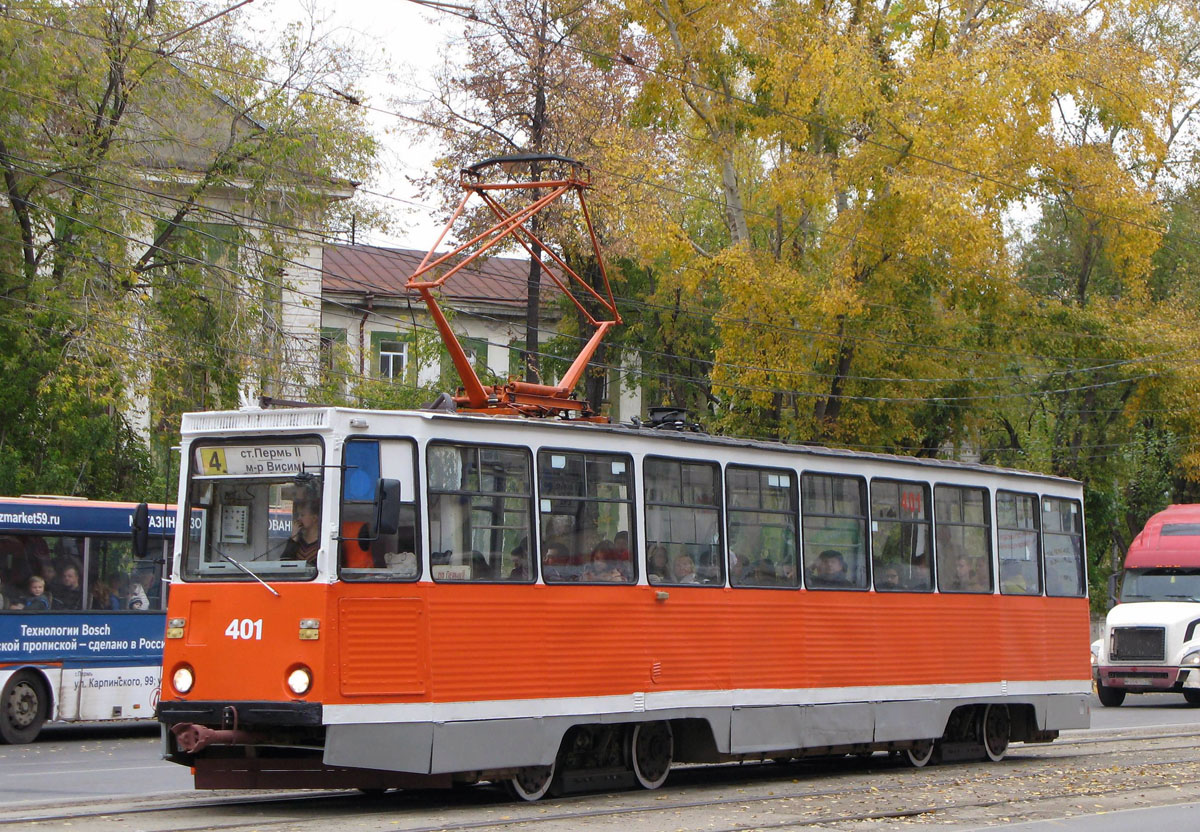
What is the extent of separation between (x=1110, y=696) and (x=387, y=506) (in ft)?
64.7

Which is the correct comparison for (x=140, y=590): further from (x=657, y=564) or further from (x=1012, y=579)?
(x=1012, y=579)

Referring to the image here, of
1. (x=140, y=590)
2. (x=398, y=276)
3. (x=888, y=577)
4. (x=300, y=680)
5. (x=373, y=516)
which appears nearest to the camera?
(x=300, y=680)

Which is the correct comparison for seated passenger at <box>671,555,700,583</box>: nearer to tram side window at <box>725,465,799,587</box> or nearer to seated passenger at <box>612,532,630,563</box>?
tram side window at <box>725,465,799,587</box>

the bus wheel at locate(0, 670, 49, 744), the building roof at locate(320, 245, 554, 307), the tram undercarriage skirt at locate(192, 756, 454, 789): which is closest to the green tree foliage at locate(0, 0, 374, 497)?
the bus wheel at locate(0, 670, 49, 744)

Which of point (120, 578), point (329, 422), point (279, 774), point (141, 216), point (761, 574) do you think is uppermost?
point (141, 216)

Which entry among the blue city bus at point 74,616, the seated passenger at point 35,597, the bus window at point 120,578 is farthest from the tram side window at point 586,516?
the seated passenger at point 35,597

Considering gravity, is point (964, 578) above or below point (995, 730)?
above

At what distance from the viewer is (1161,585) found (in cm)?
2730

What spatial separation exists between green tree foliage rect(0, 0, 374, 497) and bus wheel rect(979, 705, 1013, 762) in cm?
1360

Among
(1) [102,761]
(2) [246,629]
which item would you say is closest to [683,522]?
(2) [246,629]

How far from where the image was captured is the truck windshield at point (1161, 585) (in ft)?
88.2

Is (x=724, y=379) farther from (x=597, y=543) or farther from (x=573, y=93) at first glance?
(x=597, y=543)

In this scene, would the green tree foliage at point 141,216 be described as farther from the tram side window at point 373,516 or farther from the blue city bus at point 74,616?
the tram side window at point 373,516

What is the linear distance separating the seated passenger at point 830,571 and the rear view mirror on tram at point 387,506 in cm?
510
